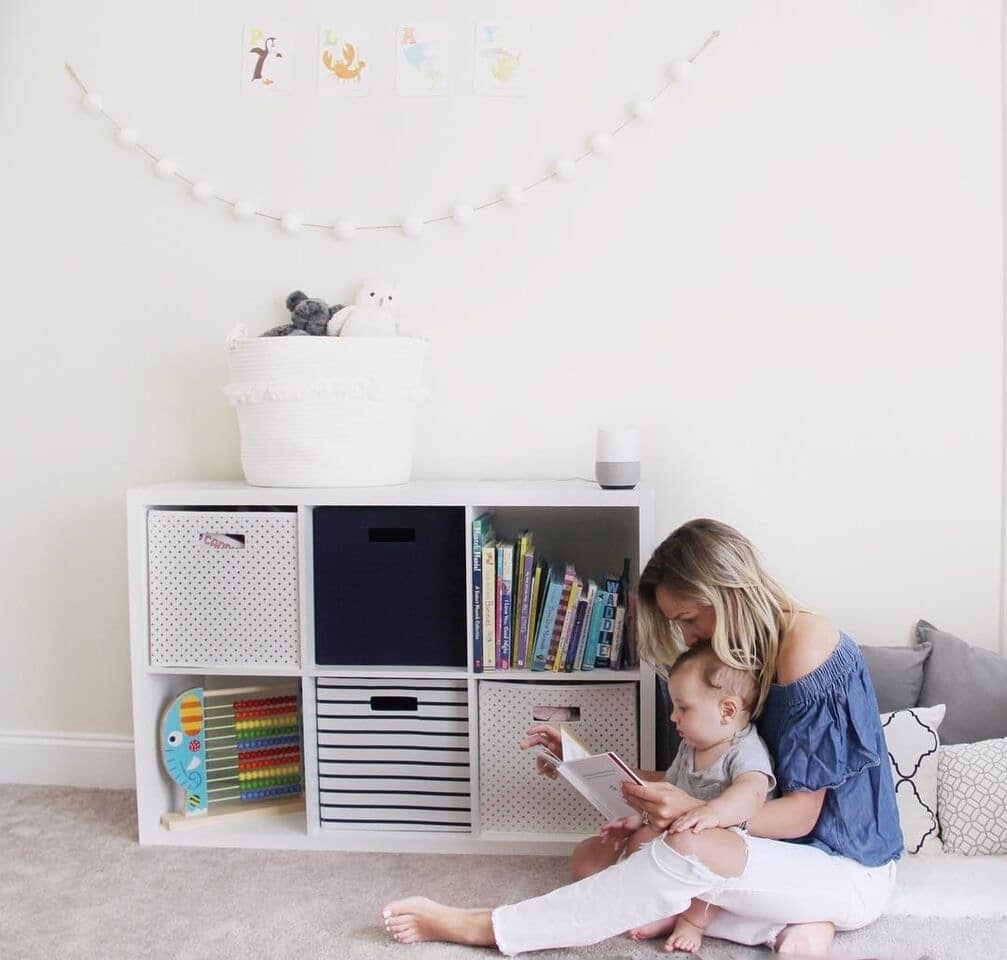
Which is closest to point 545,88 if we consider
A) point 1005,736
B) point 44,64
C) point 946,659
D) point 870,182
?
point 870,182

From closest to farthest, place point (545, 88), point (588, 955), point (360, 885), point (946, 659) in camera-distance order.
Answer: point (588, 955) → point (360, 885) → point (946, 659) → point (545, 88)

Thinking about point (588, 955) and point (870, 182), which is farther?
point (870, 182)

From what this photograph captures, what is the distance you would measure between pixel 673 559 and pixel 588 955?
60 cm

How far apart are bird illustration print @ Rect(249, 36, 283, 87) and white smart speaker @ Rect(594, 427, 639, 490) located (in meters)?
1.07

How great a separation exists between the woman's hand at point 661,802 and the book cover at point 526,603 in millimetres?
492

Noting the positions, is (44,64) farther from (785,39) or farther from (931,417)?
(931,417)

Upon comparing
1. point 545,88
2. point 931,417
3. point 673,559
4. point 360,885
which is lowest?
point 360,885

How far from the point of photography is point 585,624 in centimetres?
204

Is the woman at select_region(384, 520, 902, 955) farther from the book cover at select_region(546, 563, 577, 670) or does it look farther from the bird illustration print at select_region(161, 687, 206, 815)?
the bird illustration print at select_region(161, 687, 206, 815)

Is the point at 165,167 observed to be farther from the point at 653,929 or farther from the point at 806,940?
the point at 806,940

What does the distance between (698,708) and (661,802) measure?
0.17 m

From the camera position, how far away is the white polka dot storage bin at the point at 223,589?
2092 mm

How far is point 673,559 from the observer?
171cm

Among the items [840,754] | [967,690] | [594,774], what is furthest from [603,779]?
[967,690]
